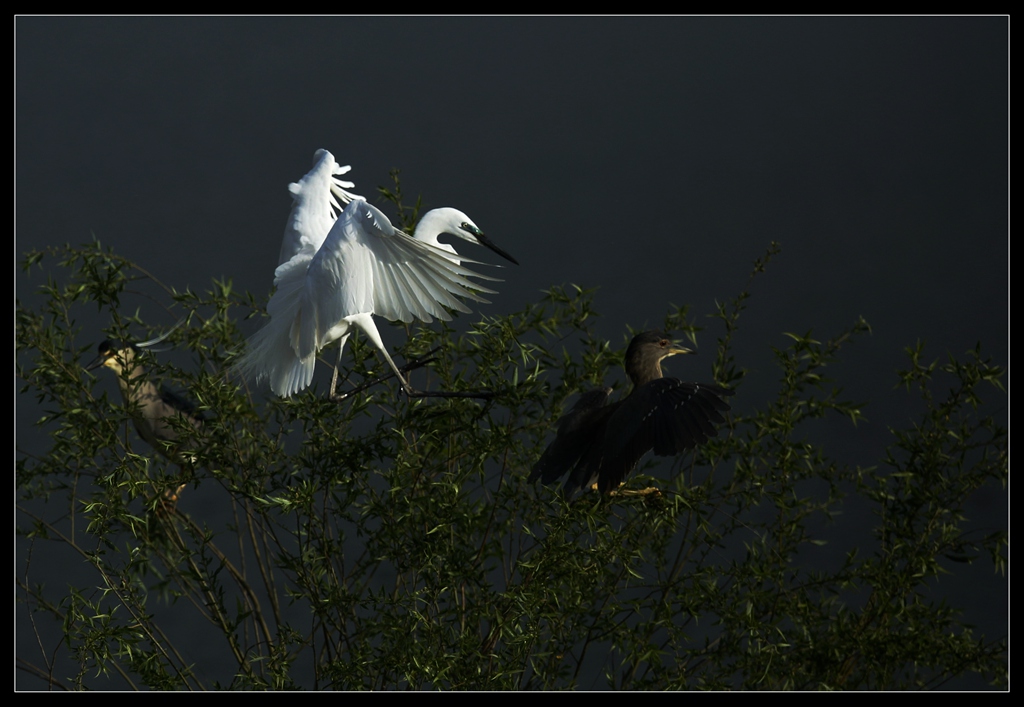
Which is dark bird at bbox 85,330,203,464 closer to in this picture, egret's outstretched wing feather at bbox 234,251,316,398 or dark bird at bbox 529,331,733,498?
egret's outstretched wing feather at bbox 234,251,316,398

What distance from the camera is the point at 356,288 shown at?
1.77 meters

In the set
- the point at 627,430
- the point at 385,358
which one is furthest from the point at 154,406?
the point at 627,430

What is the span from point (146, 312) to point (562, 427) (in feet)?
9.08

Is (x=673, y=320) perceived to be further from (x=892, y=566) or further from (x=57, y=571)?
(x=57, y=571)

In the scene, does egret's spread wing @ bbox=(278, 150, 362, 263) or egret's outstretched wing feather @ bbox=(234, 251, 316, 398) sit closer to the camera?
egret's outstretched wing feather @ bbox=(234, 251, 316, 398)

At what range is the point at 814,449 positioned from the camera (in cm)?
219

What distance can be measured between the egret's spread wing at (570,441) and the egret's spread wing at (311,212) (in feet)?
1.95

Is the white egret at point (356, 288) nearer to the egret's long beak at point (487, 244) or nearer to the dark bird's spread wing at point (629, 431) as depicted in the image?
the egret's long beak at point (487, 244)

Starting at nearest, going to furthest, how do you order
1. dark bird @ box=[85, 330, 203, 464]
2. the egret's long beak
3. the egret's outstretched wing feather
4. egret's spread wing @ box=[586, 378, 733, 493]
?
egret's spread wing @ box=[586, 378, 733, 493], the egret's outstretched wing feather, the egret's long beak, dark bird @ box=[85, 330, 203, 464]

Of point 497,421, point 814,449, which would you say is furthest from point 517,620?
point 814,449

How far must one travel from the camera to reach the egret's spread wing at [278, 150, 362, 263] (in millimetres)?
2066

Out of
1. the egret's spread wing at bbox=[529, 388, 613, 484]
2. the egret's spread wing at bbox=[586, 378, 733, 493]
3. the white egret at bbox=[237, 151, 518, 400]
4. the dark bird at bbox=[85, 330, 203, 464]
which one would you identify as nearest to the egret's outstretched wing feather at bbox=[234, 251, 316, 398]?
the white egret at bbox=[237, 151, 518, 400]

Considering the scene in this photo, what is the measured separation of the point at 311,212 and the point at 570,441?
0.71 metres

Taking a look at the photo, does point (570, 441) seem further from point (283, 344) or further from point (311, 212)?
point (311, 212)
